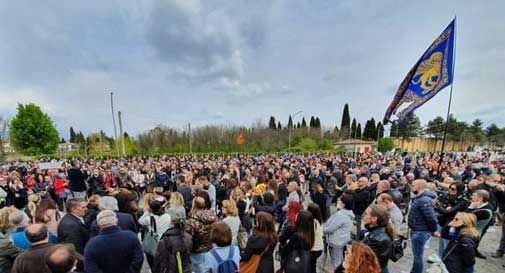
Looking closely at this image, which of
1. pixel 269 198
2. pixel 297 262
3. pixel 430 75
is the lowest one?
pixel 297 262

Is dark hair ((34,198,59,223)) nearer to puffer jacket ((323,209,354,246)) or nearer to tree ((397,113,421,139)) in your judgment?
puffer jacket ((323,209,354,246))

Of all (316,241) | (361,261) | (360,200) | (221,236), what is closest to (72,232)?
(221,236)

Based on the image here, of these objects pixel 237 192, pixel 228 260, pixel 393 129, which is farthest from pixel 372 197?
pixel 393 129

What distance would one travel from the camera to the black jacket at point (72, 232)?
3.33 metres

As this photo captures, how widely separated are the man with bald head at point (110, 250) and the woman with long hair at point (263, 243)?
1.28 m

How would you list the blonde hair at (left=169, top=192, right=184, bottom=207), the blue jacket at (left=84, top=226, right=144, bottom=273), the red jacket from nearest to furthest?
the blue jacket at (left=84, top=226, right=144, bottom=273), the blonde hair at (left=169, top=192, right=184, bottom=207), the red jacket

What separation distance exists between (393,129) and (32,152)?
78.7 metres

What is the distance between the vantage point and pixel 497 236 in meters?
6.60

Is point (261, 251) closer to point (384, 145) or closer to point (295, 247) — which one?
point (295, 247)

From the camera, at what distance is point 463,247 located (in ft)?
9.88

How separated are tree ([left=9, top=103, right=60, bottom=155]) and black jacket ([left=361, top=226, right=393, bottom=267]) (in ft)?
190

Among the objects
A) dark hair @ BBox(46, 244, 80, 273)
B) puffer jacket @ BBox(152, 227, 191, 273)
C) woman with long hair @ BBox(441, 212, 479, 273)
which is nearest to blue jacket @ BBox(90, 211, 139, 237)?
puffer jacket @ BBox(152, 227, 191, 273)

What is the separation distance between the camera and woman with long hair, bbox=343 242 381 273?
218cm

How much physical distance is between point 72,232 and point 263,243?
2.63m
